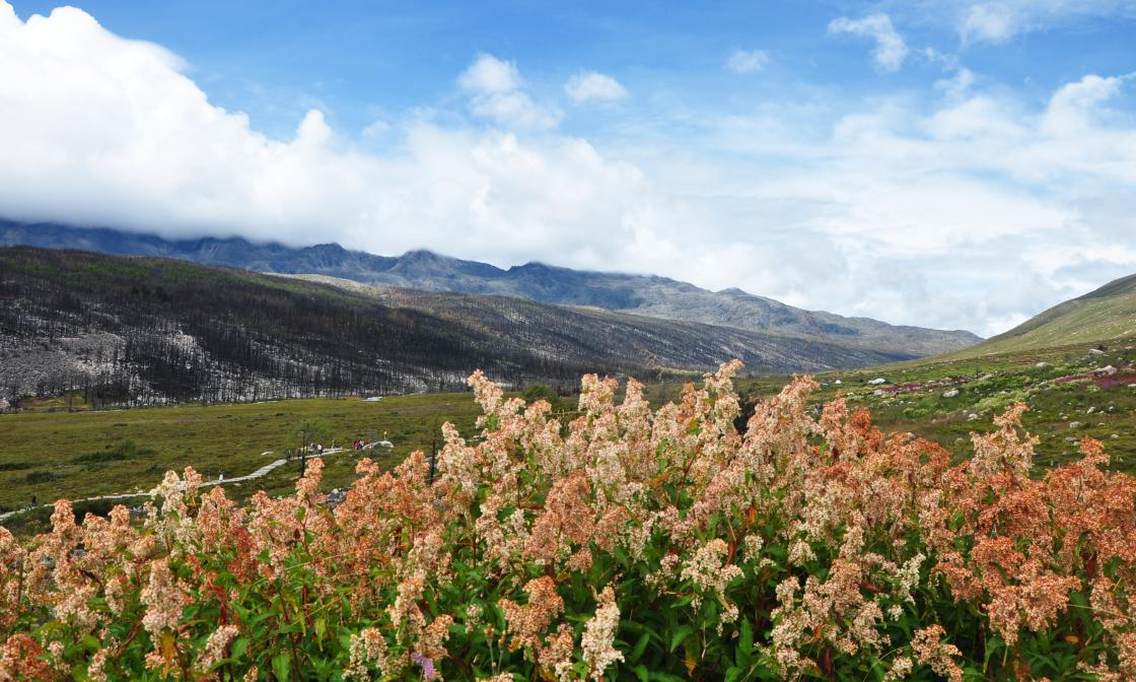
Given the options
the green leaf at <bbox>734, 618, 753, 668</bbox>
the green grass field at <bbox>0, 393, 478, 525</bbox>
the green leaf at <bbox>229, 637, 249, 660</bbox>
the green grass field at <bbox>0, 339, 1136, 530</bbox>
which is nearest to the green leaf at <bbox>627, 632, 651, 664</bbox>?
the green leaf at <bbox>734, 618, 753, 668</bbox>

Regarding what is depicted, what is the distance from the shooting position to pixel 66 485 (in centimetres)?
7844

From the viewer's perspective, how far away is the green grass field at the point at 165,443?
3017 inches

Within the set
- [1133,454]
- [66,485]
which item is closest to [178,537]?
[1133,454]

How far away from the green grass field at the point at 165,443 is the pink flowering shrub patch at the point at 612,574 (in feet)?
202

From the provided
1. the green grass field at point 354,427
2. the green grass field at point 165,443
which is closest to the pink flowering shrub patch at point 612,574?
the green grass field at point 354,427

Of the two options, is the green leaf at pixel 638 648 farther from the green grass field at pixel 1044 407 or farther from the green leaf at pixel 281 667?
the green grass field at pixel 1044 407

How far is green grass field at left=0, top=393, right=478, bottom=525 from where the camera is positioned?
76625 mm

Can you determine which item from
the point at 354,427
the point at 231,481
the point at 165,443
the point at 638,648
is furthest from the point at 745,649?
the point at 165,443

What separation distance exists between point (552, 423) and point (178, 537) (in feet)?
12.8

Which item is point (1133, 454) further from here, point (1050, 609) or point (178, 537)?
point (178, 537)

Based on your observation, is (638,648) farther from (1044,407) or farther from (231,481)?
(231,481)

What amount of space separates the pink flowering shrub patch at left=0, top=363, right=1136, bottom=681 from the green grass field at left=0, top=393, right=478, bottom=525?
61712 millimetres

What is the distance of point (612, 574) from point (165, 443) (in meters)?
135

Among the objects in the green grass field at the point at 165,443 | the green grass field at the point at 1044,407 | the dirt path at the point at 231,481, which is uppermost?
the green grass field at the point at 1044,407
